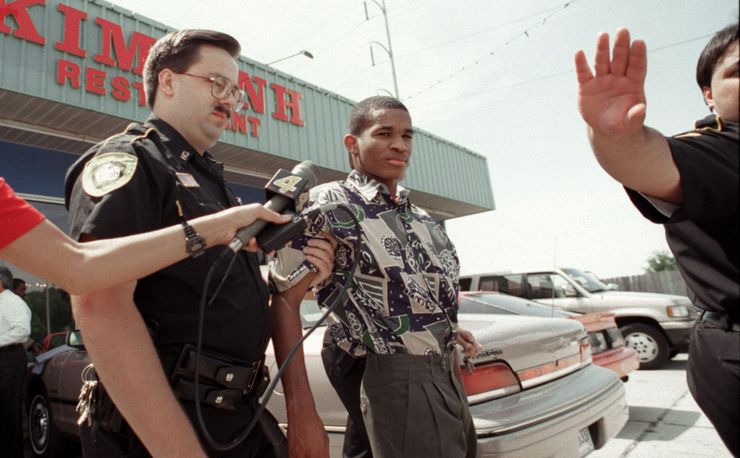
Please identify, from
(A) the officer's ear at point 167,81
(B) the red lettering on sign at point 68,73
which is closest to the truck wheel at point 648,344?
(A) the officer's ear at point 167,81

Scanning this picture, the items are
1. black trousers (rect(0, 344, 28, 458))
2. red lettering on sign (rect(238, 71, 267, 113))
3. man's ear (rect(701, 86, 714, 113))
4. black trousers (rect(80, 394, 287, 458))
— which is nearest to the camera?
black trousers (rect(80, 394, 287, 458))

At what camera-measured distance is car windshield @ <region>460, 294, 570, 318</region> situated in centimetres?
439

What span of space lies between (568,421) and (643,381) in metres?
4.63

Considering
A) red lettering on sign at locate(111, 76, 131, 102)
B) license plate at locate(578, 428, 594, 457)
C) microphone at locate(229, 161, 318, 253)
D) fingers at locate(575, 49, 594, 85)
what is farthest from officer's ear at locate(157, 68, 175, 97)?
red lettering on sign at locate(111, 76, 131, 102)

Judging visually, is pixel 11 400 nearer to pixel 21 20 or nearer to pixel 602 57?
pixel 21 20

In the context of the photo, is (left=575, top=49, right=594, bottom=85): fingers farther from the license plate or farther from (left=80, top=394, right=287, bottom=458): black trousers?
the license plate

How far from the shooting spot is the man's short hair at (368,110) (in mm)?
2090

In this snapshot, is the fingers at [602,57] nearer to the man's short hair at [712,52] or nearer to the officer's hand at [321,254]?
the man's short hair at [712,52]

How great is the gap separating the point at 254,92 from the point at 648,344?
7298 mm

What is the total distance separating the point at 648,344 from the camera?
7.01 meters

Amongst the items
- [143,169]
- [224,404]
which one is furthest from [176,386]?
[143,169]

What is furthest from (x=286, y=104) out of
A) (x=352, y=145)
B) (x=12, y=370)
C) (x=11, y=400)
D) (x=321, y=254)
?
(x=321, y=254)

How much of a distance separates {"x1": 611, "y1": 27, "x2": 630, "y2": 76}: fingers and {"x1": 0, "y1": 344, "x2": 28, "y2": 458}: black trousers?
17.0ft

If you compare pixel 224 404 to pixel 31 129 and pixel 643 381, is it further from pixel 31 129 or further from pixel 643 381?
pixel 643 381
